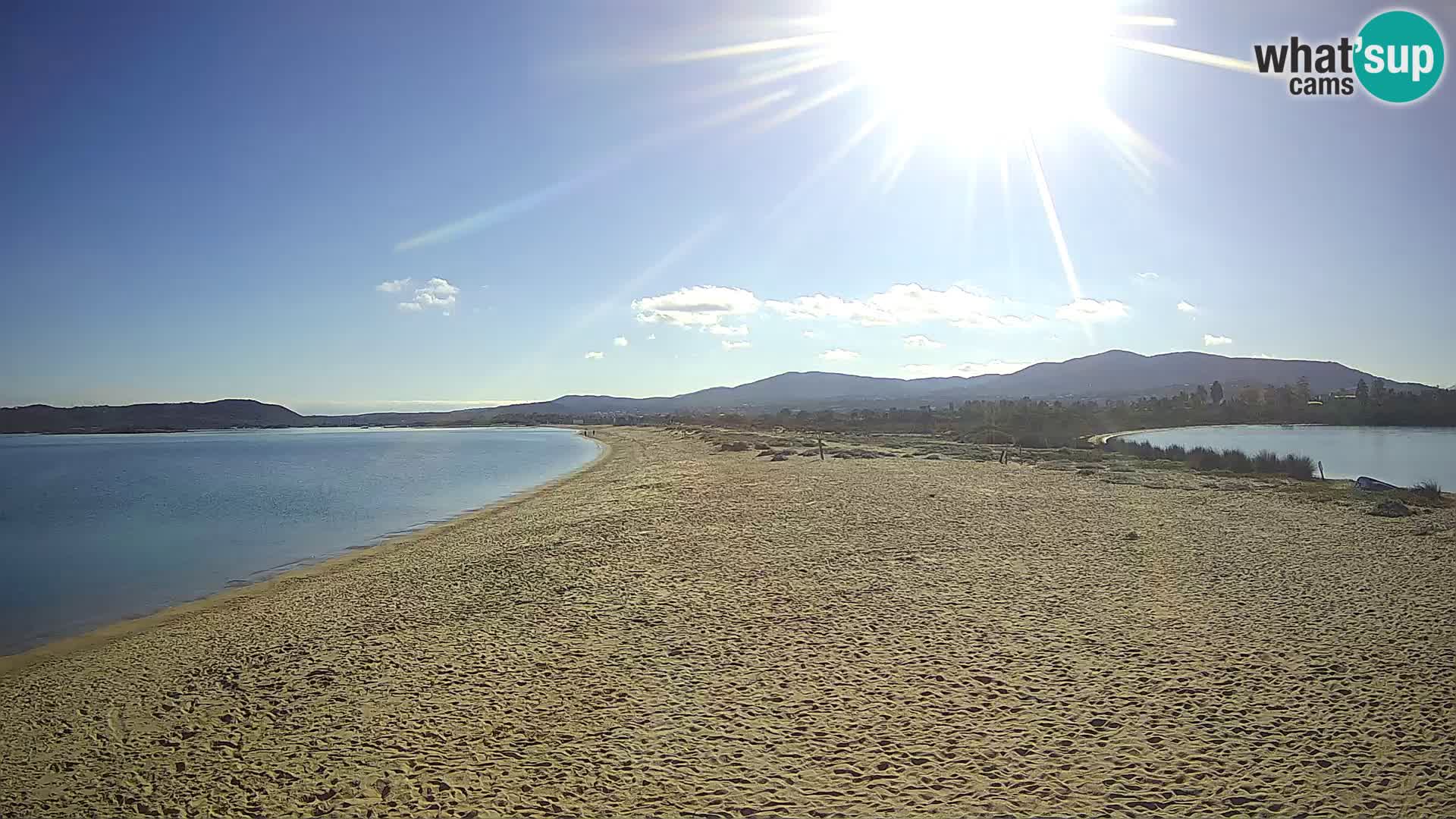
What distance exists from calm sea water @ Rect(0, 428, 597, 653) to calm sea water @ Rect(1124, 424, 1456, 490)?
120ft

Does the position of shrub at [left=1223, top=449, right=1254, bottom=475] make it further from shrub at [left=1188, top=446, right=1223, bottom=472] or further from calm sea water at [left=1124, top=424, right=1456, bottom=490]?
calm sea water at [left=1124, top=424, right=1456, bottom=490]

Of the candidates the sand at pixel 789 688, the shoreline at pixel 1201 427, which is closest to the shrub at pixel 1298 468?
the sand at pixel 789 688

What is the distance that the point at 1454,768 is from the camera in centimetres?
512

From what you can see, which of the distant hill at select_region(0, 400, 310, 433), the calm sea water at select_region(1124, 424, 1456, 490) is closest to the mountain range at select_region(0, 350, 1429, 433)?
the distant hill at select_region(0, 400, 310, 433)

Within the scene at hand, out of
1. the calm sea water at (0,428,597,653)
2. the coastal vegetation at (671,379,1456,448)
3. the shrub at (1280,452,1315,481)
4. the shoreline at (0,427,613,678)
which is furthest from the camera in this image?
the coastal vegetation at (671,379,1456,448)

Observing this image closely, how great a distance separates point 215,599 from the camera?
12797 mm

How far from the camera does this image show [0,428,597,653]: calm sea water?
13.6 metres

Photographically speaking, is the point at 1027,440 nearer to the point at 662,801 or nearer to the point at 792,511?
the point at 792,511

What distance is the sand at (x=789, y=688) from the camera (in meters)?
5.21

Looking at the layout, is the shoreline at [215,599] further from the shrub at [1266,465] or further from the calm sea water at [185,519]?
the shrub at [1266,465]

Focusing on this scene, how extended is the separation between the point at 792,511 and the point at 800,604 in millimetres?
8367

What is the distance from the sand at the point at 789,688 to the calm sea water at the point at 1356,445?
25057mm

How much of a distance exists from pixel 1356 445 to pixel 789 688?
57.6 metres

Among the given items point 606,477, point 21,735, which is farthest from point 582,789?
point 606,477
